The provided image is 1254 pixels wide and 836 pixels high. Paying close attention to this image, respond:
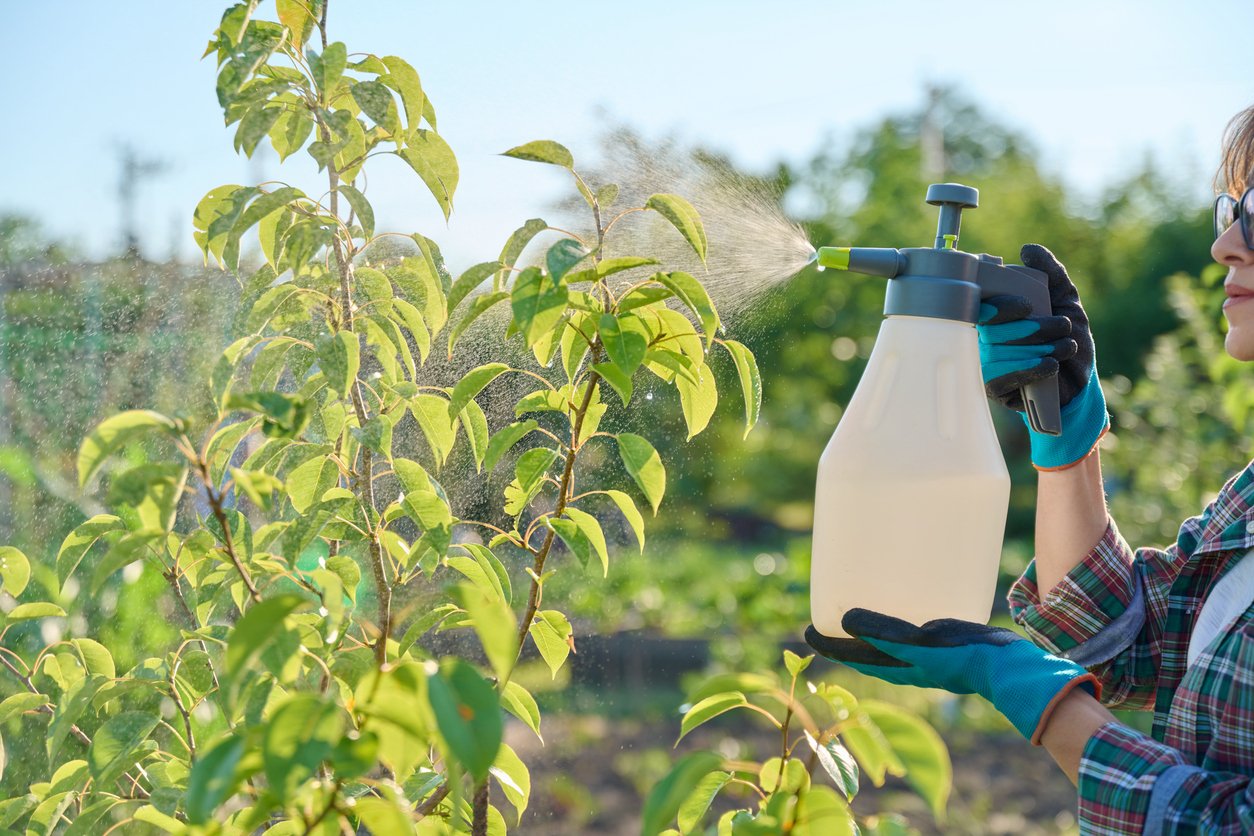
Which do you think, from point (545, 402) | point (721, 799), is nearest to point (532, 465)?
point (545, 402)

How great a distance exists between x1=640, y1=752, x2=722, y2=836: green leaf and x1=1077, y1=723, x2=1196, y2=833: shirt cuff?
46 cm

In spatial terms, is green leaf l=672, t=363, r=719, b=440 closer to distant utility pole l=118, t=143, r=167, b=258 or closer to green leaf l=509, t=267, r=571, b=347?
green leaf l=509, t=267, r=571, b=347

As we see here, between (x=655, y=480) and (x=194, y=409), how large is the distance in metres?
0.81

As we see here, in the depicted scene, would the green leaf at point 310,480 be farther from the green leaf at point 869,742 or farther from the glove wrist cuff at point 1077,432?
the glove wrist cuff at point 1077,432

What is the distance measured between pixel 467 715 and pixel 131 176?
1.28 m

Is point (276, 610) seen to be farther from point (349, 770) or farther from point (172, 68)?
point (172, 68)

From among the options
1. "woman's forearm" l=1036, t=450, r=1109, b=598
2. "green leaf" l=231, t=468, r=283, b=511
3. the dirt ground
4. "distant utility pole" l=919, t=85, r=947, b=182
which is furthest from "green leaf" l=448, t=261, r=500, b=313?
"distant utility pole" l=919, t=85, r=947, b=182

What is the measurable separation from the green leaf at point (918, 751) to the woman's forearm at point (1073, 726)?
0.43m

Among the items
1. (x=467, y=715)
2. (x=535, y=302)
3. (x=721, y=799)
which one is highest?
(x=535, y=302)

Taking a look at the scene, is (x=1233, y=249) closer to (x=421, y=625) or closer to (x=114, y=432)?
(x=421, y=625)

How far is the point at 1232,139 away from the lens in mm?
1223

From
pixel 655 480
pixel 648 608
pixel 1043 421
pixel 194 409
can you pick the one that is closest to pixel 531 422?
pixel 655 480

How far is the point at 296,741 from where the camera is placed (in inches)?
21.6

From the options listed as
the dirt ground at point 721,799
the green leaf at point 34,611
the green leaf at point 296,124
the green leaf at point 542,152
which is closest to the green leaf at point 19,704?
the green leaf at point 34,611
